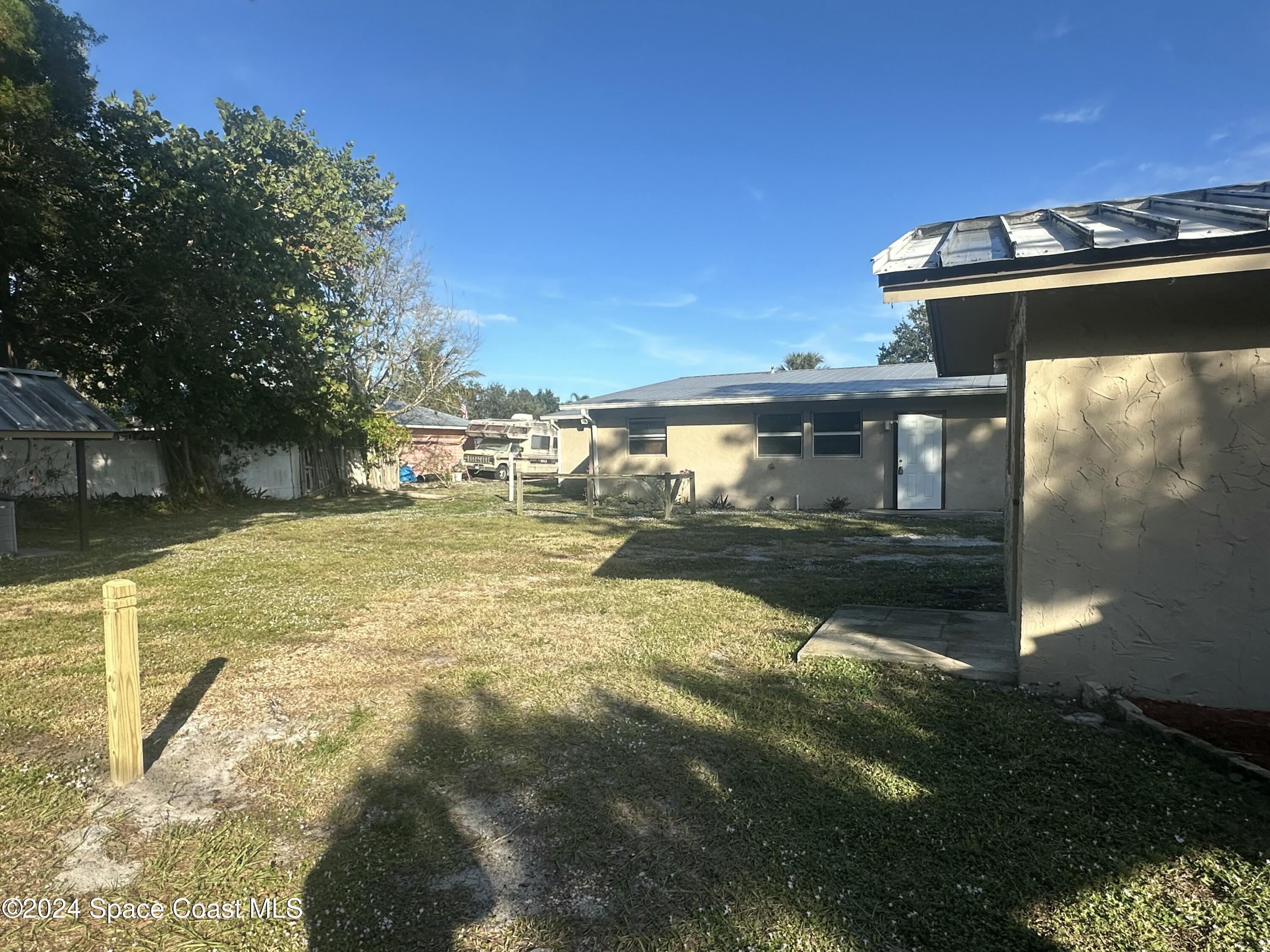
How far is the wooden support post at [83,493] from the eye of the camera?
10.8m

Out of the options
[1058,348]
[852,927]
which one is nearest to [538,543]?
[1058,348]

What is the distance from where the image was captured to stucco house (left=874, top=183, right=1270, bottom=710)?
12.5 ft

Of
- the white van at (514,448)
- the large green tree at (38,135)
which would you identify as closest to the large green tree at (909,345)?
the white van at (514,448)

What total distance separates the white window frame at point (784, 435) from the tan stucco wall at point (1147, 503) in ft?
43.2

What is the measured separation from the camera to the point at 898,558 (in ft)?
32.1

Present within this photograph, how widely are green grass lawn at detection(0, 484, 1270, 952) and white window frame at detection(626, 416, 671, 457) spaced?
40.3ft

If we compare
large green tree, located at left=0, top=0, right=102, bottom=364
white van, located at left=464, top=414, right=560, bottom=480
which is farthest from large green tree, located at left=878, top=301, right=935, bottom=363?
large green tree, located at left=0, top=0, right=102, bottom=364

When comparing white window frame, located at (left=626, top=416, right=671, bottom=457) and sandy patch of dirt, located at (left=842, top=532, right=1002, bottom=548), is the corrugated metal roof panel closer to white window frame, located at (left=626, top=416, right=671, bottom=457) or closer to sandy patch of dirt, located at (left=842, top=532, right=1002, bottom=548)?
white window frame, located at (left=626, top=416, right=671, bottom=457)

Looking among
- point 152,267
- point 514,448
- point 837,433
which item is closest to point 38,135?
point 152,267

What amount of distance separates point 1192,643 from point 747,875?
10.0 ft

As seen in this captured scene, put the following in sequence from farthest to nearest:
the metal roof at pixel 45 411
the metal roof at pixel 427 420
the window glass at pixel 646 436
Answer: the metal roof at pixel 427 420
the window glass at pixel 646 436
the metal roof at pixel 45 411

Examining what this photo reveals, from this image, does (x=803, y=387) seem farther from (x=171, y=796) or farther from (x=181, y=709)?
(x=171, y=796)

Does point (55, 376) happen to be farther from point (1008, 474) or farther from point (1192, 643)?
point (1192, 643)

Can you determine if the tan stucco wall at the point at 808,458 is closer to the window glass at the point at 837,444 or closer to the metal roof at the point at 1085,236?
the window glass at the point at 837,444
